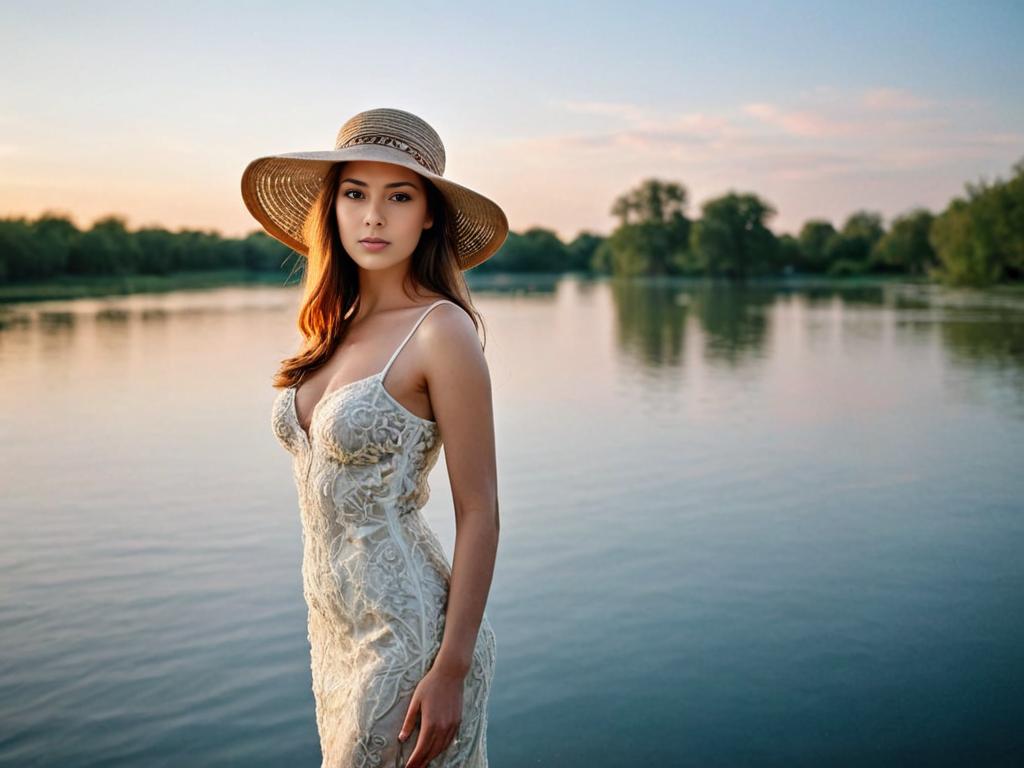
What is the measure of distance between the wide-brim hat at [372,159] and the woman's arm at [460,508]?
34 centimetres

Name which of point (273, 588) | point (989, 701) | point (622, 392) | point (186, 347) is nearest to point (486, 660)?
point (989, 701)

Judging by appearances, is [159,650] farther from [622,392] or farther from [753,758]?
[622,392]

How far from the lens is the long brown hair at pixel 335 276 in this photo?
2051 mm

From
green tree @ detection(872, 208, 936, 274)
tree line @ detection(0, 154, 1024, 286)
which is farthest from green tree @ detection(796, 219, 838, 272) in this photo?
green tree @ detection(872, 208, 936, 274)

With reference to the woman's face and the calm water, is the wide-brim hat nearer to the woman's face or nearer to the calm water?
the woman's face

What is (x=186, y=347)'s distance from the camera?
22.7 meters

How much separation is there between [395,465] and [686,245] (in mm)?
117575

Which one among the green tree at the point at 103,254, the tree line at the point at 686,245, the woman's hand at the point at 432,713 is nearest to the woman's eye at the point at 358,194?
the woman's hand at the point at 432,713

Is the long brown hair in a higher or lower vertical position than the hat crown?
lower

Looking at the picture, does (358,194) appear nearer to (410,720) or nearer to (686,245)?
(410,720)

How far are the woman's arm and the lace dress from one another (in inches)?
1.5

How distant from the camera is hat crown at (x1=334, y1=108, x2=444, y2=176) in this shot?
1952 mm

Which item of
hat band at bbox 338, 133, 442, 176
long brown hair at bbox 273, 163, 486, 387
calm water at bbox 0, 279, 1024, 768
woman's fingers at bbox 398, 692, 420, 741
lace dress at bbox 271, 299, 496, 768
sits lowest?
calm water at bbox 0, 279, 1024, 768

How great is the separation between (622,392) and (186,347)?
431 inches
